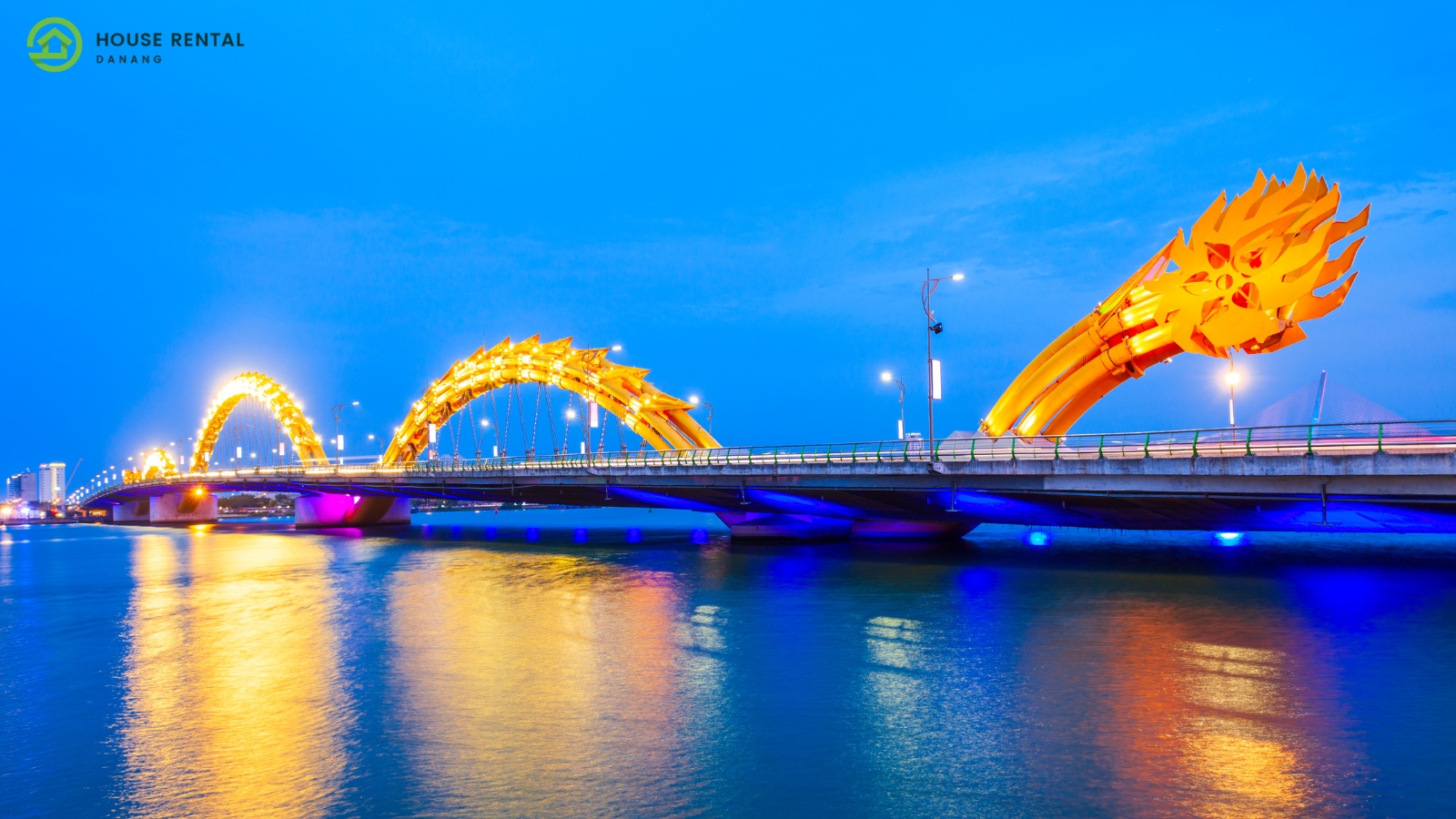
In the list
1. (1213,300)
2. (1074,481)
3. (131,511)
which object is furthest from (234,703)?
(131,511)

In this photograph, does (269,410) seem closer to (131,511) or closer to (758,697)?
(131,511)

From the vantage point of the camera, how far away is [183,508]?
454 ft

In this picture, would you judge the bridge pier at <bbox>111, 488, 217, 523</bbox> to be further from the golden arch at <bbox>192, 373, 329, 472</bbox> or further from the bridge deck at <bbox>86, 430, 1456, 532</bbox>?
the bridge deck at <bbox>86, 430, 1456, 532</bbox>

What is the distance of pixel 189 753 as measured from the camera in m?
15.2

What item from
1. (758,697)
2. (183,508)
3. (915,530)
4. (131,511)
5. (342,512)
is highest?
(758,697)

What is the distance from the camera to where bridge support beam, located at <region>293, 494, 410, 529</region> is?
3986 inches

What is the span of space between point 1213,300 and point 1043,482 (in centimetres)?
1242

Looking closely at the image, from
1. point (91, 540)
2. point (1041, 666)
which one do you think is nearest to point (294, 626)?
point (1041, 666)

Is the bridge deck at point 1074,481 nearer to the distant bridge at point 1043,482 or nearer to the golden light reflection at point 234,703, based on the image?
the distant bridge at point 1043,482

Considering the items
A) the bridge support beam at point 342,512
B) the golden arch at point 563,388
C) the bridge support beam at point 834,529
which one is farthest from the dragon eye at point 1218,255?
the bridge support beam at point 342,512

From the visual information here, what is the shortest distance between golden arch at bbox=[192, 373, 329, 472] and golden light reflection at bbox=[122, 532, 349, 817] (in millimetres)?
76139

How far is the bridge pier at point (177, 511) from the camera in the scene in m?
137

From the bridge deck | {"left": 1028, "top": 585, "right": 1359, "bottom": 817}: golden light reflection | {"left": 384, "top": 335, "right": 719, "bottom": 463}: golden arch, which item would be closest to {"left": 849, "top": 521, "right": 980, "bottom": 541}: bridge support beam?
the bridge deck

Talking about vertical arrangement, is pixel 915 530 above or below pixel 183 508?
above
